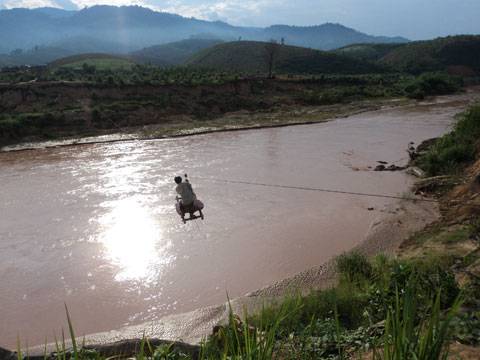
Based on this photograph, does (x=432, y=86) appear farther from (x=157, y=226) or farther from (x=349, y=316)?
(x=349, y=316)

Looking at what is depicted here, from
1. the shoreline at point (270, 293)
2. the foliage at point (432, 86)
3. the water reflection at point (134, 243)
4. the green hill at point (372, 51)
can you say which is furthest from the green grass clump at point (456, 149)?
the green hill at point (372, 51)

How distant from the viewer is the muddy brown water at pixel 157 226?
26.8ft

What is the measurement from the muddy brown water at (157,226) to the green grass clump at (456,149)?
1079 mm

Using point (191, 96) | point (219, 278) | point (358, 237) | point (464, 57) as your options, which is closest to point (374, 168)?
point (358, 237)

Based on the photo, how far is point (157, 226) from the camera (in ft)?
37.4

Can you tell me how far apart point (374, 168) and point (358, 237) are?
24.2ft

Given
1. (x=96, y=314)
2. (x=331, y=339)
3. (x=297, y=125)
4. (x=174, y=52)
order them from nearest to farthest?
(x=331, y=339) → (x=96, y=314) → (x=297, y=125) → (x=174, y=52)

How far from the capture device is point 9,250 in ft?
34.4

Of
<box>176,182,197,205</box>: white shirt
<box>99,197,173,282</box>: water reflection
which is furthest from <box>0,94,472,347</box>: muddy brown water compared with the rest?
<box>176,182,197,205</box>: white shirt

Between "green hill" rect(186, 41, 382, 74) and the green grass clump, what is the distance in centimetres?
5375

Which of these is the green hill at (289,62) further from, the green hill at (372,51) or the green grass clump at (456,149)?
the green grass clump at (456,149)

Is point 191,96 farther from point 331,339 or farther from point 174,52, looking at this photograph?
point 174,52

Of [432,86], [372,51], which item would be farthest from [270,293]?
[372,51]

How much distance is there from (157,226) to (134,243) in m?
1.14
